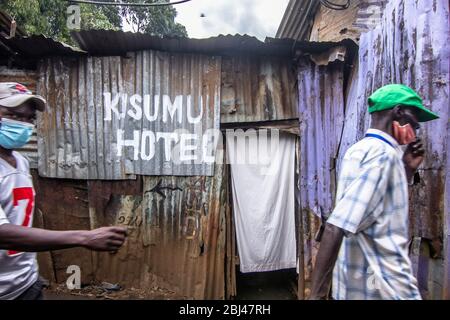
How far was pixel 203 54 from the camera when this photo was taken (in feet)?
14.6

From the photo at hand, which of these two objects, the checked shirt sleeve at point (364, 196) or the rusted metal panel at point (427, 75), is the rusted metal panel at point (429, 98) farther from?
the checked shirt sleeve at point (364, 196)

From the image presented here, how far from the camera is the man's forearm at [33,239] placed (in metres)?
1.40

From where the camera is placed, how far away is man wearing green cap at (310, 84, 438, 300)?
58.2 inches

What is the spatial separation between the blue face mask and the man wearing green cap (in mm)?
1810

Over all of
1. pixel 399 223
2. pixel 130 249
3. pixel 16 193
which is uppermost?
pixel 16 193

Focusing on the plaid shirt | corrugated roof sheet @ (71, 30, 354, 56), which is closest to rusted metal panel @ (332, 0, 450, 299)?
the plaid shirt

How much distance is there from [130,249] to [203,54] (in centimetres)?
317

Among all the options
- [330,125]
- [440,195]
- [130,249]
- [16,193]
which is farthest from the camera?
[130,249]

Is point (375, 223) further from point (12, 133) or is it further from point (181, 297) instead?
point (181, 297)

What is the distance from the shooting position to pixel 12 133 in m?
1.74

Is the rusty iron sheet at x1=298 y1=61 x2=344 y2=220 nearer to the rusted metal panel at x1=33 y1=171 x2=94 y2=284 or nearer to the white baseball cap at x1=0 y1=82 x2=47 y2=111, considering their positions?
the rusted metal panel at x1=33 y1=171 x2=94 y2=284
